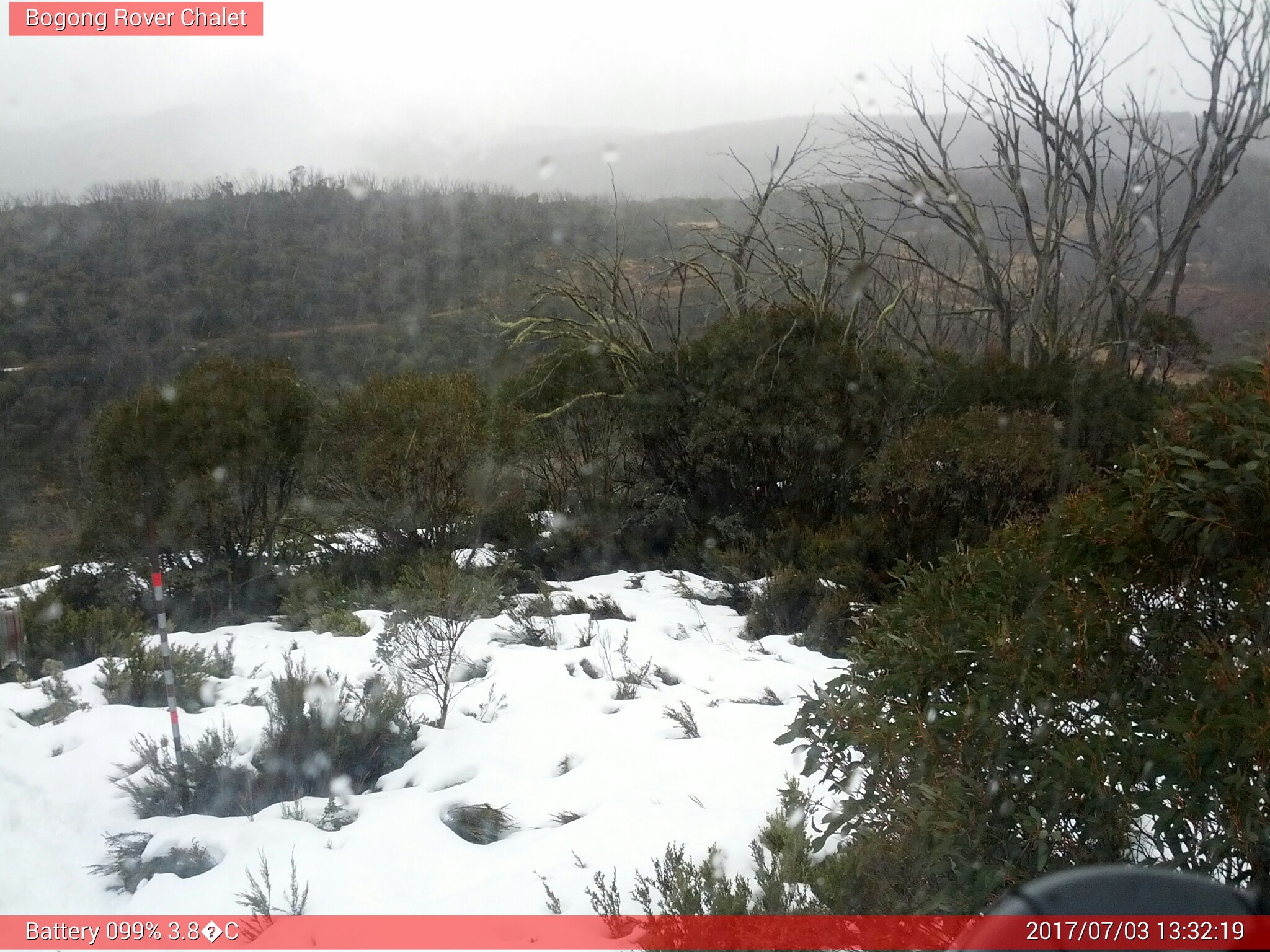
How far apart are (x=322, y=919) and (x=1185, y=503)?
304 cm

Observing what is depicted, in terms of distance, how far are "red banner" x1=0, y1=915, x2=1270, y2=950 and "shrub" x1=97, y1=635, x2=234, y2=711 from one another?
7.55ft

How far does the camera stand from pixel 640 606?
8.25 meters

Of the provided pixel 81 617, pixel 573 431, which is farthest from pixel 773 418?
pixel 81 617

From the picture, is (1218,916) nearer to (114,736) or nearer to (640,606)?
(114,736)

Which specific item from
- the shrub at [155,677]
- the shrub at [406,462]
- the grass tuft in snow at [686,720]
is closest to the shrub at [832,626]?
the grass tuft in snow at [686,720]

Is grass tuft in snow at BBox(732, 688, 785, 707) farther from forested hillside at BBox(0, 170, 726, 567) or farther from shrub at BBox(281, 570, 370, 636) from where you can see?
forested hillside at BBox(0, 170, 726, 567)

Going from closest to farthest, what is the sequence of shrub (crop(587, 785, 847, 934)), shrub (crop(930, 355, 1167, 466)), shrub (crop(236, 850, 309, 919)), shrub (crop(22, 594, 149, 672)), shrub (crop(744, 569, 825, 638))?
shrub (crop(587, 785, 847, 934)) → shrub (crop(236, 850, 309, 919)) → shrub (crop(22, 594, 149, 672)) → shrub (crop(744, 569, 825, 638)) → shrub (crop(930, 355, 1167, 466))

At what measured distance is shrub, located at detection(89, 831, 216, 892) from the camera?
368 cm

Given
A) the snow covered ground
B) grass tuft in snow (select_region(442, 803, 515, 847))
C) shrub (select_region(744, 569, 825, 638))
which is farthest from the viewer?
shrub (select_region(744, 569, 825, 638))

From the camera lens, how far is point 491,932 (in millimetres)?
3033

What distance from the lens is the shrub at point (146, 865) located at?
12.1 ft

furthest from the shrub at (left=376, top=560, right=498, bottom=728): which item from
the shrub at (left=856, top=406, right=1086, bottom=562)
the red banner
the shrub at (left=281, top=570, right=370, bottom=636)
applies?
the shrub at (left=856, top=406, right=1086, bottom=562)

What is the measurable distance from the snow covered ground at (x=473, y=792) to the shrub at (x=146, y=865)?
0.05 metres

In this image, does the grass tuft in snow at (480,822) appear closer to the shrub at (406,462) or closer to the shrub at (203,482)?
the shrub at (203,482)
